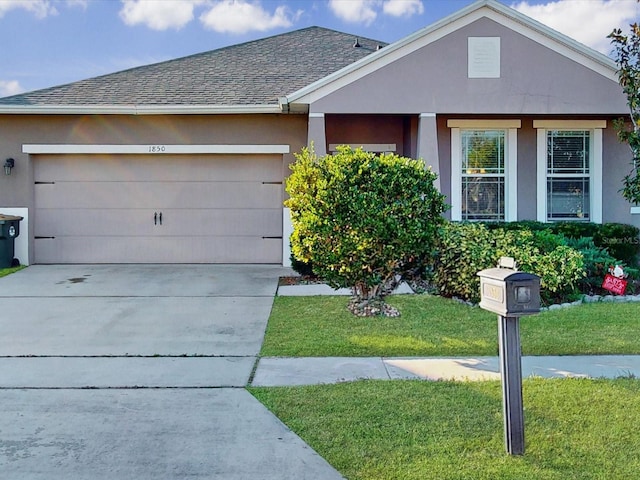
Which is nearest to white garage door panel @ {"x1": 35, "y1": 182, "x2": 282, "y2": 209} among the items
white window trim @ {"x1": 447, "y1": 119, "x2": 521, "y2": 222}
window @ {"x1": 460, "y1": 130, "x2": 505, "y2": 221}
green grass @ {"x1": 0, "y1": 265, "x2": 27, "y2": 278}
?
green grass @ {"x1": 0, "y1": 265, "x2": 27, "y2": 278}

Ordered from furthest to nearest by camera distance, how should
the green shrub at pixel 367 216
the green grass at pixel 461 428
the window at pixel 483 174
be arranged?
1. the window at pixel 483 174
2. the green shrub at pixel 367 216
3. the green grass at pixel 461 428

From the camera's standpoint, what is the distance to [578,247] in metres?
9.95

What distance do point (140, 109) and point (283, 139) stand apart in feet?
9.79

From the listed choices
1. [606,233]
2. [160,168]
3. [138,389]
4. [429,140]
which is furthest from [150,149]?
→ [606,233]

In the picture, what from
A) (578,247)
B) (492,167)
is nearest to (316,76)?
(492,167)

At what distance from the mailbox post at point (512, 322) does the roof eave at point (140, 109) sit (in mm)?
8923

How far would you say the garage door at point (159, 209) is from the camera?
42.0ft

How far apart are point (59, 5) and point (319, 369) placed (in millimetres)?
14828

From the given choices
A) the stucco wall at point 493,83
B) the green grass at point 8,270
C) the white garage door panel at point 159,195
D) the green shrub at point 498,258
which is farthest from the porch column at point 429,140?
the green grass at point 8,270

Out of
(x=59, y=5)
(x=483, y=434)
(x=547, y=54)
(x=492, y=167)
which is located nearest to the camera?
(x=483, y=434)

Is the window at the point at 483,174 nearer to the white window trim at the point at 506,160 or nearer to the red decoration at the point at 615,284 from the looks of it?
the white window trim at the point at 506,160

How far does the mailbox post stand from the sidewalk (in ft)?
4.92

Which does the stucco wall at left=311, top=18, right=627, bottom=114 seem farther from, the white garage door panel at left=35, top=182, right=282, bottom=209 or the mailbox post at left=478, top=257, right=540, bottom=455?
the mailbox post at left=478, top=257, right=540, bottom=455

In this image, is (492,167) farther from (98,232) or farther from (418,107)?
(98,232)
